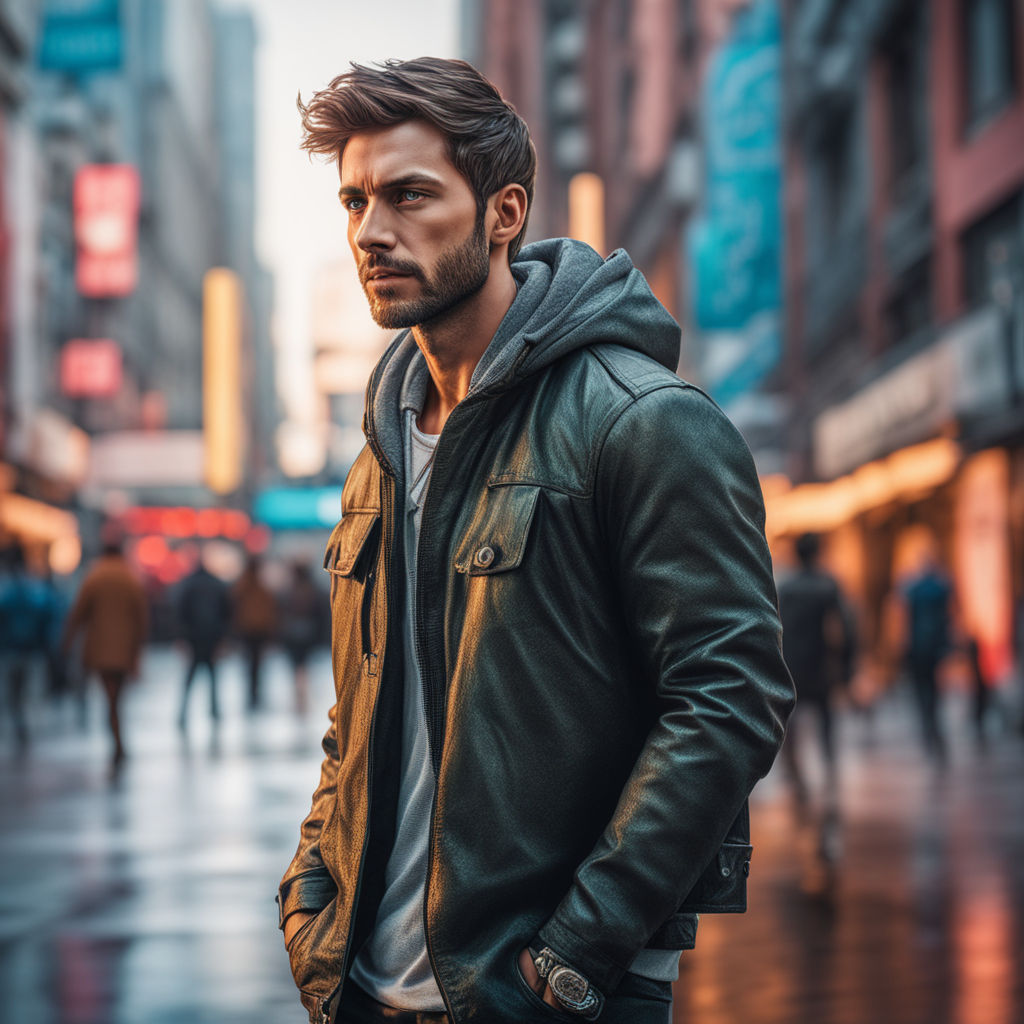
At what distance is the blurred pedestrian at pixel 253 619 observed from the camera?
72.6ft

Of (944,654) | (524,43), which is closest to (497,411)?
(944,654)

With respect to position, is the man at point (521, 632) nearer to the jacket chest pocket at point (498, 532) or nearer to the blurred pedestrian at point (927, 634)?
the jacket chest pocket at point (498, 532)

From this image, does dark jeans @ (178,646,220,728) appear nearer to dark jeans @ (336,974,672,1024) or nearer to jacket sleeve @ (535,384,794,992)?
dark jeans @ (336,974,672,1024)

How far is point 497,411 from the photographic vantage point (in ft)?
7.61

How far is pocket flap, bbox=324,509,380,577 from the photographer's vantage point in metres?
2.45

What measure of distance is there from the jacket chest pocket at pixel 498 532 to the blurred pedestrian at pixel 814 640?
9007 millimetres

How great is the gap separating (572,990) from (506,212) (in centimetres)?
108

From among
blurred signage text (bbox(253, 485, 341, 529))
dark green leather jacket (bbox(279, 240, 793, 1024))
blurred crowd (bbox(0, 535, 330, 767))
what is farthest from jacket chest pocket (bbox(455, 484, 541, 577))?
blurred signage text (bbox(253, 485, 341, 529))

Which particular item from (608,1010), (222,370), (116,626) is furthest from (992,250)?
(222,370)

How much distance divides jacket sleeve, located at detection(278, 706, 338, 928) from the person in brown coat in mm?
11573

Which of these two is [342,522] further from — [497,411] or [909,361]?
[909,361]

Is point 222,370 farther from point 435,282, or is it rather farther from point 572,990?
point 572,990

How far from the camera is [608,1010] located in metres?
2.17

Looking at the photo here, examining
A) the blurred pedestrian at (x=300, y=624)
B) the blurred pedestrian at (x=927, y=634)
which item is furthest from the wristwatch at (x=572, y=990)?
the blurred pedestrian at (x=300, y=624)
